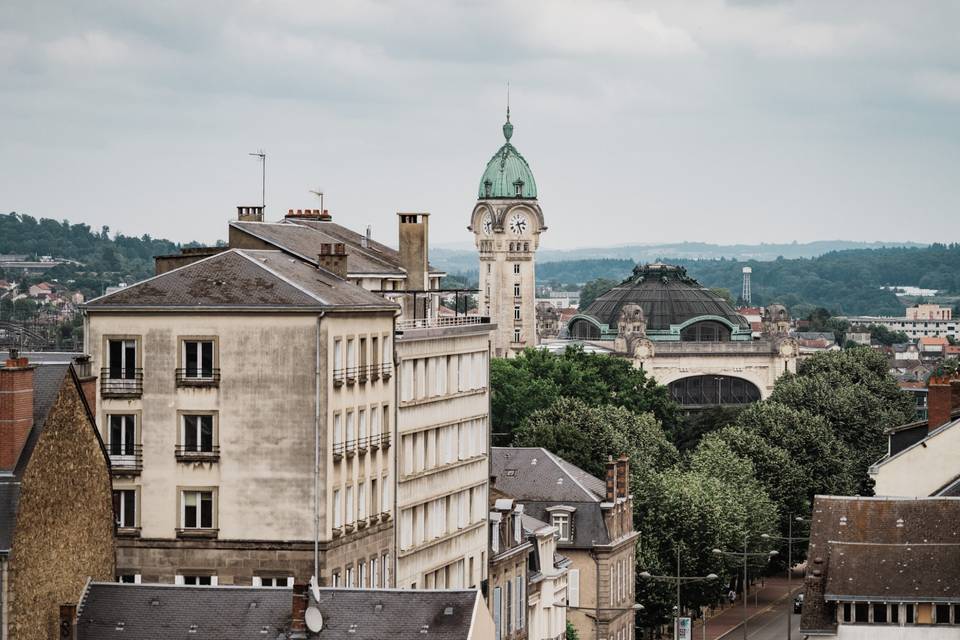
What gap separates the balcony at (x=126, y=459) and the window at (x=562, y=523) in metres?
47.1

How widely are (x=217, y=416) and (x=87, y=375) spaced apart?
4.40 metres

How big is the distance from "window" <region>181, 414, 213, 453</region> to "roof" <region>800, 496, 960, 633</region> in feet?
79.8

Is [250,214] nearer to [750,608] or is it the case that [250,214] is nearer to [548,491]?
[548,491]

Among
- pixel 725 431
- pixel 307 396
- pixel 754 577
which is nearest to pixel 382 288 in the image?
pixel 307 396

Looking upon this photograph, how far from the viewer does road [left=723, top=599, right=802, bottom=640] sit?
148 metres

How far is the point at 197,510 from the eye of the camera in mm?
88875

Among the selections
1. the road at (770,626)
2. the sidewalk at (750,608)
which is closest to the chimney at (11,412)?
the road at (770,626)

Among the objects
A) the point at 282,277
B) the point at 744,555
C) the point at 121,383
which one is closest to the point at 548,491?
the point at 744,555

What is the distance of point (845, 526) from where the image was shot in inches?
4126

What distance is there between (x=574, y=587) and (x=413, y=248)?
2959 cm

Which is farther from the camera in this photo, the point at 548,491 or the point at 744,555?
the point at 744,555

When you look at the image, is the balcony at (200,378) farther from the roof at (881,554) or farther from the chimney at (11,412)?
the roof at (881,554)

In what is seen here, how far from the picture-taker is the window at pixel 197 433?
8906 centimetres

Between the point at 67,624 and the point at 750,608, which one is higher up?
the point at 67,624
